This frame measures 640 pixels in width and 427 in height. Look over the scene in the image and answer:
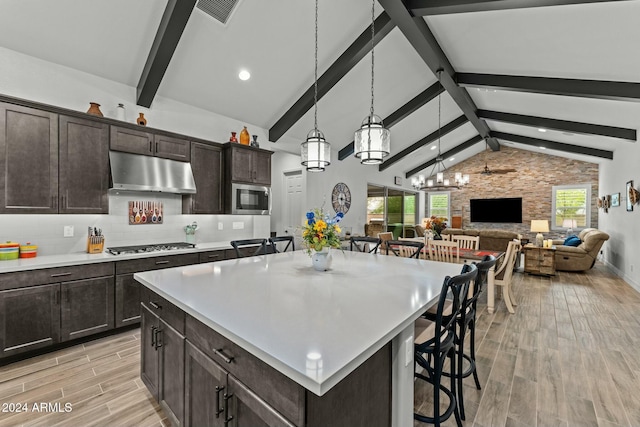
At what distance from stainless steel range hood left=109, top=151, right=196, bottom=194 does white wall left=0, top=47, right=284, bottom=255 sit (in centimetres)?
42

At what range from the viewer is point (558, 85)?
4.09 m

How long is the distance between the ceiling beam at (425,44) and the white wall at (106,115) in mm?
2798

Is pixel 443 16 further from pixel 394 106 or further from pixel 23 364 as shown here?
pixel 23 364

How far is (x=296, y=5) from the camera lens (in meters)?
3.14

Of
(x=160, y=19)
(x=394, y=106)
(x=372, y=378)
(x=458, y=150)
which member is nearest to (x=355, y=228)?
(x=394, y=106)

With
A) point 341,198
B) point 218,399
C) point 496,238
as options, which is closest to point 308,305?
point 218,399

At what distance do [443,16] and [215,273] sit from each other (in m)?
3.92

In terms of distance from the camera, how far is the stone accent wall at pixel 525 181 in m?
9.20

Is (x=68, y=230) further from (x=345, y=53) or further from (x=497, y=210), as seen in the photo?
(x=497, y=210)

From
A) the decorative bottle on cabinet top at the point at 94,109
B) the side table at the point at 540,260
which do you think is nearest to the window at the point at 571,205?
the side table at the point at 540,260

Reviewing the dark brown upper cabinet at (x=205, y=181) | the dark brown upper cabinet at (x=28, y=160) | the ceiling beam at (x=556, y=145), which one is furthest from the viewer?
the ceiling beam at (x=556, y=145)

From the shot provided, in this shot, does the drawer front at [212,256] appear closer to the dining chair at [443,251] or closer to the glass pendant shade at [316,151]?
the glass pendant shade at [316,151]

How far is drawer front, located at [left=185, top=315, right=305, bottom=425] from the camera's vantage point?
930mm

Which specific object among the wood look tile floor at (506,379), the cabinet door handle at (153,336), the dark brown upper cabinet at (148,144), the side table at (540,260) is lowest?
the wood look tile floor at (506,379)
